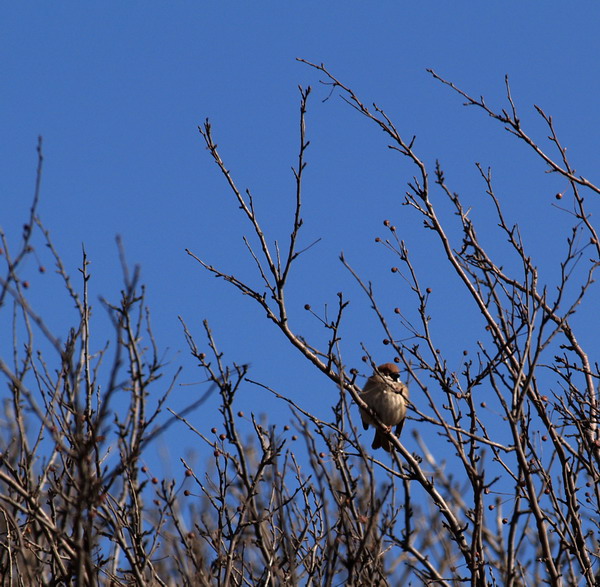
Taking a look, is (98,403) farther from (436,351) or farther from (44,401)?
(436,351)

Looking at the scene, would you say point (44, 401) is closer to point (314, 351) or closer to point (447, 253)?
point (314, 351)

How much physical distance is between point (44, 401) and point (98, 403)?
293mm

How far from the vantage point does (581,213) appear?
5.91 metres

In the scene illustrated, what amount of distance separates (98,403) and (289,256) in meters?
1.37

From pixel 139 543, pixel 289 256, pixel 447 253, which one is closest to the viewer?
pixel 139 543

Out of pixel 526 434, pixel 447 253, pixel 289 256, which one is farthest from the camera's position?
pixel 447 253

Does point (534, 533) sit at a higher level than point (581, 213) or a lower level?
lower

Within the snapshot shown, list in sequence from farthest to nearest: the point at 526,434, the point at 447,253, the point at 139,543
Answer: the point at 447,253, the point at 526,434, the point at 139,543

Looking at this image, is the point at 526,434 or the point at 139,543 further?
the point at 526,434

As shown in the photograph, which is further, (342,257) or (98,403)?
(342,257)

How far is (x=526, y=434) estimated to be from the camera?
189 inches

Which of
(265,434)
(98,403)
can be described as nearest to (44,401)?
(98,403)

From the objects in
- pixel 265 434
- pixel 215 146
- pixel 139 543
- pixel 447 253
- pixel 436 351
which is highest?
pixel 215 146

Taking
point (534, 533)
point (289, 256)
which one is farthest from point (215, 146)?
point (534, 533)
